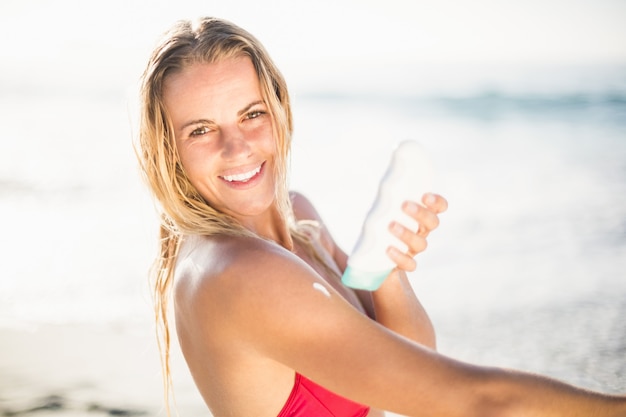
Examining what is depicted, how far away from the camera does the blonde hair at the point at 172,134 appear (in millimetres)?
1815

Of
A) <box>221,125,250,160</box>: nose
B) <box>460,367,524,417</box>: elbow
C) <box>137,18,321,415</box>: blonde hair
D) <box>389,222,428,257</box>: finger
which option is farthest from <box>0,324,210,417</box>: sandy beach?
<box>460,367,524,417</box>: elbow

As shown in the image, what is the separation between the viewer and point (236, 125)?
1.86 m

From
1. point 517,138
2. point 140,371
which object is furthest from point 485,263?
point 517,138

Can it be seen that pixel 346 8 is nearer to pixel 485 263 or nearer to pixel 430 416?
pixel 485 263

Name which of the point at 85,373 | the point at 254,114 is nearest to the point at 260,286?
the point at 254,114

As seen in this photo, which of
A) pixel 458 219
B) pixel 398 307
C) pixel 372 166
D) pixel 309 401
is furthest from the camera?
pixel 372 166

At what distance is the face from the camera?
5.92 feet

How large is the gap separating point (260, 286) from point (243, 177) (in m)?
0.54

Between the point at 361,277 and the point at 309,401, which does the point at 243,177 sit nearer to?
the point at 361,277

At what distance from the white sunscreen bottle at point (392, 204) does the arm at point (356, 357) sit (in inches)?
6.1

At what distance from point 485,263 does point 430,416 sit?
436 cm

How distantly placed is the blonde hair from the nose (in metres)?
0.14

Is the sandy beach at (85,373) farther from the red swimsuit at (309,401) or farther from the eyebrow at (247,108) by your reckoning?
the eyebrow at (247,108)

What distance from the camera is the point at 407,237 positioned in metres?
1.57
